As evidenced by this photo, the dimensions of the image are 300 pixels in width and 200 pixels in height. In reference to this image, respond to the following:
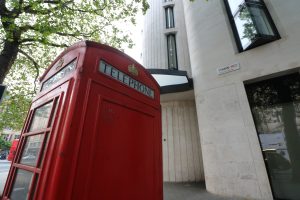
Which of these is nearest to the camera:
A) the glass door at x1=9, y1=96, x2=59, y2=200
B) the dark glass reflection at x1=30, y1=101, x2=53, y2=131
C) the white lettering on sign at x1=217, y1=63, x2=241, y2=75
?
the glass door at x1=9, y1=96, x2=59, y2=200

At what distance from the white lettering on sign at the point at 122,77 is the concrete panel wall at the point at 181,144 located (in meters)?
5.07

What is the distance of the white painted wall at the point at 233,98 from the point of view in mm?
4180

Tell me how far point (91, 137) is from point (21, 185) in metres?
1.02

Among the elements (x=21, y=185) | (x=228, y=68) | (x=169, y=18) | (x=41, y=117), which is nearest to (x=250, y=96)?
(x=228, y=68)

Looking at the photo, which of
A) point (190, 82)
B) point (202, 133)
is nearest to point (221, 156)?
point (202, 133)

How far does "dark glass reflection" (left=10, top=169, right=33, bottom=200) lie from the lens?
1605 millimetres

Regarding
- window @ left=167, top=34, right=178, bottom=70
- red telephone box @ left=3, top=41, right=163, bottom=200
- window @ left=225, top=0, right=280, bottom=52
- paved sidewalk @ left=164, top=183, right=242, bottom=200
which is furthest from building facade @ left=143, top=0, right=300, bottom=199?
red telephone box @ left=3, top=41, right=163, bottom=200

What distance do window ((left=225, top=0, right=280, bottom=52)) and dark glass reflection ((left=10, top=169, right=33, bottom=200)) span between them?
575cm

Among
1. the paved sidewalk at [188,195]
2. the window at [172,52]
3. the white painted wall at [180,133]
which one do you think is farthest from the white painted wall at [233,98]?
the window at [172,52]

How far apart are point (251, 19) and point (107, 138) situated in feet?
18.4

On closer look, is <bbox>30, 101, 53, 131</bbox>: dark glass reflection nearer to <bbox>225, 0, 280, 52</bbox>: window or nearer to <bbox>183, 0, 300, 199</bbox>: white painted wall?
<bbox>183, 0, 300, 199</bbox>: white painted wall

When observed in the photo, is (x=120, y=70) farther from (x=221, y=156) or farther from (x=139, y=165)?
(x=221, y=156)

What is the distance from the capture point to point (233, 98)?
483cm

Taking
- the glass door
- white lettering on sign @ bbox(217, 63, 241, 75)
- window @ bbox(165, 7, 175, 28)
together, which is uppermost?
window @ bbox(165, 7, 175, 28)
